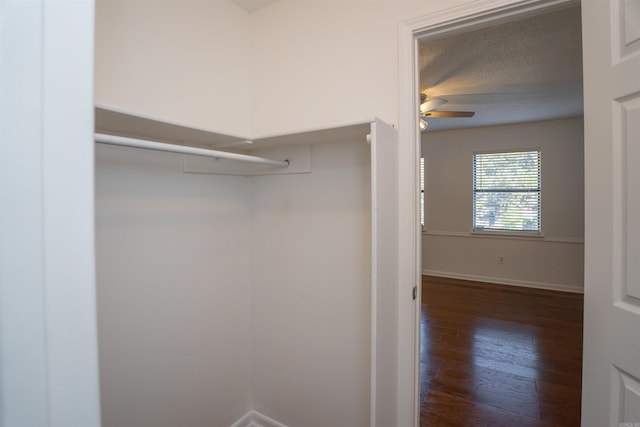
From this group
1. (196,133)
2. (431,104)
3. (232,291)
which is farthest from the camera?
(431,104)

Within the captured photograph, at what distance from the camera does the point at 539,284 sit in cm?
464

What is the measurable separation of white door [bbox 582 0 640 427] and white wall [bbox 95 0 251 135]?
154 centimetres

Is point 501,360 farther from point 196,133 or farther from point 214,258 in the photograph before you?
point 196,133

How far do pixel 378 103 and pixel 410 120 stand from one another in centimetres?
18

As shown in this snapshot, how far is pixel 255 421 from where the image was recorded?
1.81 metres

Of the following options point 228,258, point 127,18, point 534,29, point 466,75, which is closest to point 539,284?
point 466,75

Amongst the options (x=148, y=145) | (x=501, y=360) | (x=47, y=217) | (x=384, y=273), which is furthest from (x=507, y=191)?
(x=47, y=217)

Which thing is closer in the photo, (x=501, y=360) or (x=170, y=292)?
(x=170, y=292)

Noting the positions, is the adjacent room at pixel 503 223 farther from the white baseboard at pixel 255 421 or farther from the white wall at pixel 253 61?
the white baseboard at pixel 255 421

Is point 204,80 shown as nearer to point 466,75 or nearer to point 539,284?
point 466,75

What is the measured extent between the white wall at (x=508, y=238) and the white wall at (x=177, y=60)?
440 centimetres

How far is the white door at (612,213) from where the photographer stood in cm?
87

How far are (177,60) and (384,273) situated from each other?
4.45ft

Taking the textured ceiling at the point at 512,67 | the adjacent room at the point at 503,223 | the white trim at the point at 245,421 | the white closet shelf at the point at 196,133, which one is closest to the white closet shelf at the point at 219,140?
the white closet shelf at the point at 196,133
